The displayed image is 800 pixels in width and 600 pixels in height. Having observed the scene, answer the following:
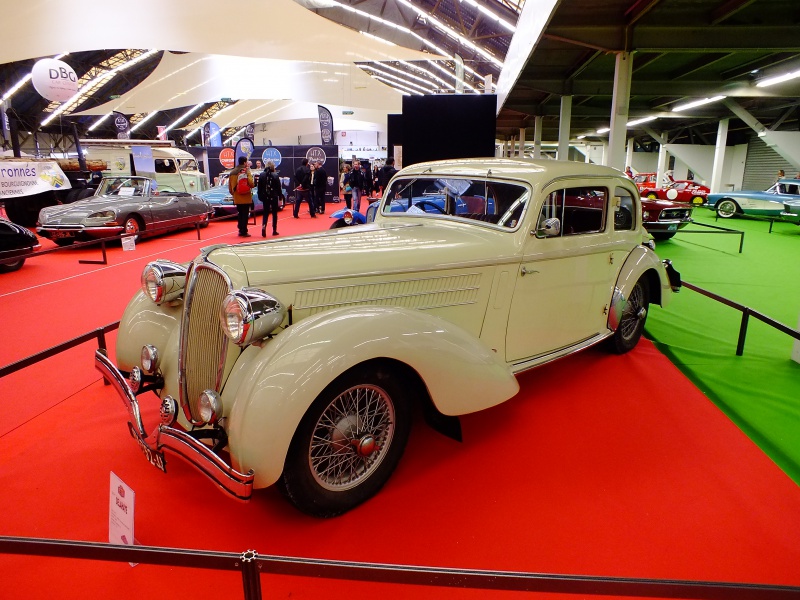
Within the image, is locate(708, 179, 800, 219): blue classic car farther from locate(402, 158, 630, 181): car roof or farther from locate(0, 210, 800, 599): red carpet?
locate(0, 210, 800, 599): red carpet

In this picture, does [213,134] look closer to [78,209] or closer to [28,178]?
[28,178]

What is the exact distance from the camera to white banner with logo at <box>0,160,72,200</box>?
32.3ft

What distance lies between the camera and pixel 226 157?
19.0m

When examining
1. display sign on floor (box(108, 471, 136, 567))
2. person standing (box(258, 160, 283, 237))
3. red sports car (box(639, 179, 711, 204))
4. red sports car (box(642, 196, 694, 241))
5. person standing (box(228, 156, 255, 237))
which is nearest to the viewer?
display sign on floor (box(108, 471, 136, 567))

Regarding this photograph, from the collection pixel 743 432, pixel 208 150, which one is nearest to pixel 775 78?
pixel 743 432

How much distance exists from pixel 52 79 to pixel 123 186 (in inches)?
131

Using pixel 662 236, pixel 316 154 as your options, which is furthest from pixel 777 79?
pixel 316 154

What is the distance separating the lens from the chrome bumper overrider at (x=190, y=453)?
1864 mm

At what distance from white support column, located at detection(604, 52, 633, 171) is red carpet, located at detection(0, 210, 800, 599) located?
20.4 feet

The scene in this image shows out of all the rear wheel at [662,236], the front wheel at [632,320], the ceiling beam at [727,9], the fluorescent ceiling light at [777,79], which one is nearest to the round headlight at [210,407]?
the front wheel at [632,320]

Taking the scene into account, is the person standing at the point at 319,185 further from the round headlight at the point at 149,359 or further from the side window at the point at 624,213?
the round headlight at the point at 149,359

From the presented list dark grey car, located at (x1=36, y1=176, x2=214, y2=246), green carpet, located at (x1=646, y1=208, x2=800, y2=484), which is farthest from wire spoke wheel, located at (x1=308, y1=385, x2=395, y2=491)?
dark grey car, located at (x1=36, y1=176, x2=214, y2=246)

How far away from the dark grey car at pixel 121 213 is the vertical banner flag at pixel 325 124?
9.58 metres

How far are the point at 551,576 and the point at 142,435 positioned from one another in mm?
1841
